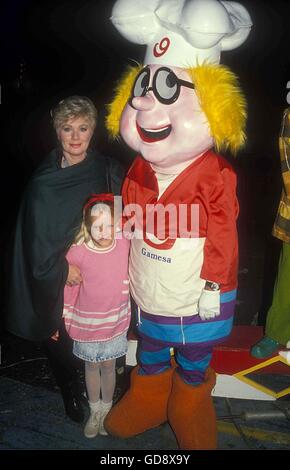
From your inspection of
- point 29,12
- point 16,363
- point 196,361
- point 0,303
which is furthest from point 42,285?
point 29,12

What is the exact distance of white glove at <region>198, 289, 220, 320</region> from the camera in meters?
1.74

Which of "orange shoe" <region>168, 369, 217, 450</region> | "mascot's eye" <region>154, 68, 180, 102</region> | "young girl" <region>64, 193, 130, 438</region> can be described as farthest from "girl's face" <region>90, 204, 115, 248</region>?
"orange shoe" <region>168, 369, 217, 450</region>

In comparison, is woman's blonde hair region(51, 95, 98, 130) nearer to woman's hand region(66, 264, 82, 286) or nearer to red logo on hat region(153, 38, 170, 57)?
red logo on hat region(153, 38, 170, 57)

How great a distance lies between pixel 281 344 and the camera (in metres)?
2.29

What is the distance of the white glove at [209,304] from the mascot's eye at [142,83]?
0.82m

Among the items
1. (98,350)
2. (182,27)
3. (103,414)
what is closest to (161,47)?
(182,27)

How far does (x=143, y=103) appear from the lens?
64.5 inches

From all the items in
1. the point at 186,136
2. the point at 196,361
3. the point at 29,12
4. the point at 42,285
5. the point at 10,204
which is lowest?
the point at 10,204

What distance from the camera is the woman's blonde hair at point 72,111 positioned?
1.89 metres

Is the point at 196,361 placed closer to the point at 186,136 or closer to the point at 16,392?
the point at 186,136

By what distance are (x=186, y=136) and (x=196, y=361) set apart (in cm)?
95

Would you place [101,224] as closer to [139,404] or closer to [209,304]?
[209,304]

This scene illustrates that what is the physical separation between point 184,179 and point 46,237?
62 cm

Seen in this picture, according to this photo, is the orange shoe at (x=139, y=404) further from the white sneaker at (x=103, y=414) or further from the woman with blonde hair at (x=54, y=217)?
the woman with blonde hair at (x=54, y=217)
